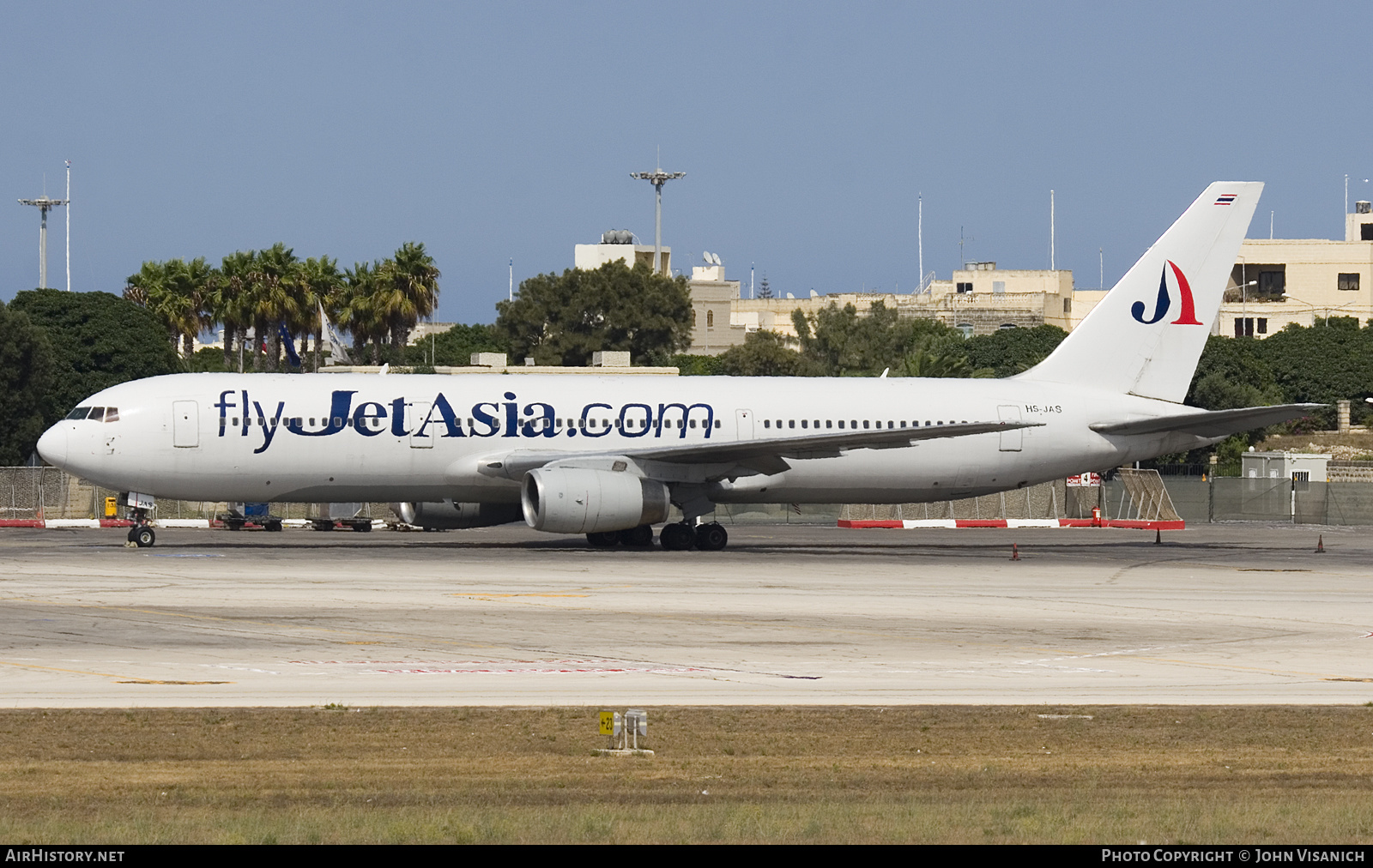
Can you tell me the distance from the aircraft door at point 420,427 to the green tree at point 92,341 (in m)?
55.6

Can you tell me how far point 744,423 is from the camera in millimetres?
42250

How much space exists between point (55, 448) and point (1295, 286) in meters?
153

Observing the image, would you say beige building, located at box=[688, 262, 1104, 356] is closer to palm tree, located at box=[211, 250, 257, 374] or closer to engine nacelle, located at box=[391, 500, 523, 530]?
palm tree, located at box=[211, 250, 257, 374]

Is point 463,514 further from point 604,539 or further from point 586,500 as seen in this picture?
point 586,500

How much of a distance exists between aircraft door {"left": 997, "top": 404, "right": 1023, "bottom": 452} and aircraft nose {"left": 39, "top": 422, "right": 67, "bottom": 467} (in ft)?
74.4

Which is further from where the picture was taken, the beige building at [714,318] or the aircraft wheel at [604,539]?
the beige building at [714,318]

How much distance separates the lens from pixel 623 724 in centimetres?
1437

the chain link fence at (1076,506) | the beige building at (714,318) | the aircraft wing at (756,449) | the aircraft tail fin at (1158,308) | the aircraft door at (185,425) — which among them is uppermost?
the beige building at (714,318)

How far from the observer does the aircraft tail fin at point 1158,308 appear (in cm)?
4506

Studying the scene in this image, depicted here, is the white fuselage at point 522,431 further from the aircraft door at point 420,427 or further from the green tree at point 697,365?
the green tree at point 697,365

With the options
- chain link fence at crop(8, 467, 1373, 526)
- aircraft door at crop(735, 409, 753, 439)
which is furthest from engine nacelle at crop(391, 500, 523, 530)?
chain link fence at crop(8, 467, 1373, 526)

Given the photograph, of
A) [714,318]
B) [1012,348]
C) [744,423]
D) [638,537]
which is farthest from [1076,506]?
[714,318]

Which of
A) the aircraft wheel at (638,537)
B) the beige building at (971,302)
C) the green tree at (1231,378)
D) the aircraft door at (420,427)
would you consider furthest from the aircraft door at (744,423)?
the beige building at (971,302)

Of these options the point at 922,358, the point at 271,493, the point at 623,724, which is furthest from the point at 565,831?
the point at 922,358
